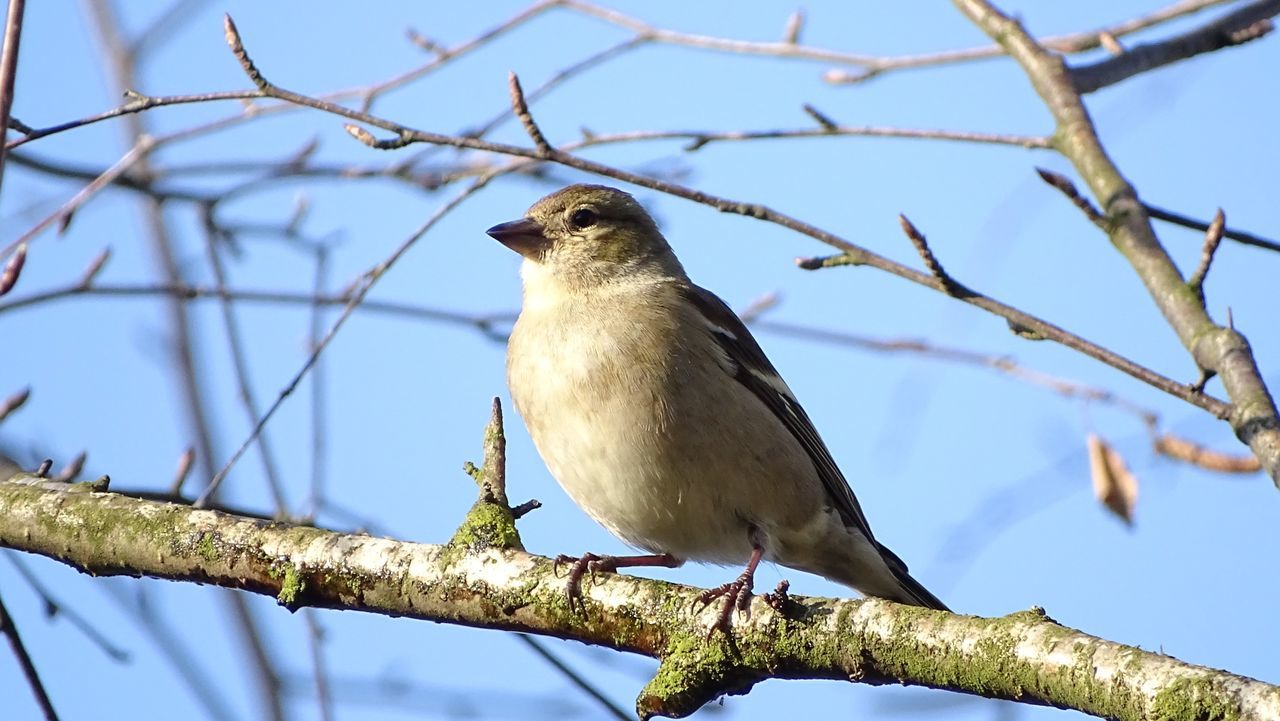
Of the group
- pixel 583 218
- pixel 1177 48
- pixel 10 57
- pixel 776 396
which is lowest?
pixel 10 57

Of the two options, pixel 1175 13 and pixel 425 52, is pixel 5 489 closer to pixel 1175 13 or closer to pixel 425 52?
pixel 425 52

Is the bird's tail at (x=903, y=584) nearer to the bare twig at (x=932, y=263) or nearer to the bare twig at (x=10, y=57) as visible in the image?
the bare twig at (x=932, y=263)

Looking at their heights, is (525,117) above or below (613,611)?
above

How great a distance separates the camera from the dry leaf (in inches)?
204

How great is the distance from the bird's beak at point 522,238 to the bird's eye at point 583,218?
0.18 m

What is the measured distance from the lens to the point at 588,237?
6.52 m

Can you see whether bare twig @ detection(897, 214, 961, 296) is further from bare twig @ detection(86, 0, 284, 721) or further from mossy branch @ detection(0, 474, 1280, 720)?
bare twig @ detection(86, 0, 284, 721)

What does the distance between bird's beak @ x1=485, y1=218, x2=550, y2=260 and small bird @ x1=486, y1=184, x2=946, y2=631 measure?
→ 7.8 inches

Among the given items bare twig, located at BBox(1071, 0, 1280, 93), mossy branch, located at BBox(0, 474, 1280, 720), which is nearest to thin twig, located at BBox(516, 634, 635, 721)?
mossy branch, located at BBox(0, 474, 1280, 720)

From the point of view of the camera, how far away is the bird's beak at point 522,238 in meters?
6.41

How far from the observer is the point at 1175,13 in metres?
4.78

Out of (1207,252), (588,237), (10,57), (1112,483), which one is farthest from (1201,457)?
(10,57)

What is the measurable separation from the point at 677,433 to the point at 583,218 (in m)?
1.87

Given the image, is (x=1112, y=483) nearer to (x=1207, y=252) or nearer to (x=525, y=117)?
(x=1207, y=252)
